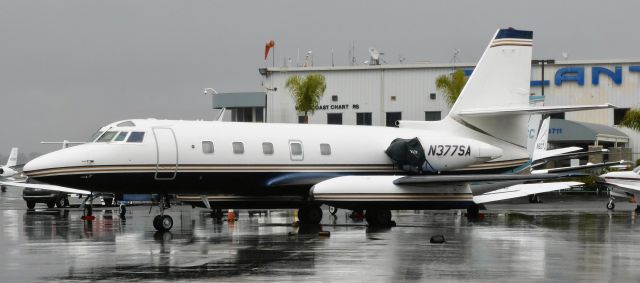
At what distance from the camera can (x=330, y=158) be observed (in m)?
27.8

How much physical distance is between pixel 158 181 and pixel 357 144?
21.0 ft

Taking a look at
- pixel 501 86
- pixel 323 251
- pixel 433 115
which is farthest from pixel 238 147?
pixel 433 115

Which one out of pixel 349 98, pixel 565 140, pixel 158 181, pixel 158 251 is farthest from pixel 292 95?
pixel 158 251

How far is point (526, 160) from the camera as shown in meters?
30.6

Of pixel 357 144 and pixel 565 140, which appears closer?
pixel 357 144

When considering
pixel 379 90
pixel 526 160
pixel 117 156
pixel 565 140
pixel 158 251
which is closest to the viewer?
pixel 158 251

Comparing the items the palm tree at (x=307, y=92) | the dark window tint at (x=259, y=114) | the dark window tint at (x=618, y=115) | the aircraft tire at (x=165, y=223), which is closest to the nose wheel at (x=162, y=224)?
the aircraft tire at (x=165, y=223)

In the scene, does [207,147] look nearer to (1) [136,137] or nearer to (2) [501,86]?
(1) [136,137]

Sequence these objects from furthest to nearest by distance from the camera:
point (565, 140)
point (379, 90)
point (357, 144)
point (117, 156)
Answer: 1. point (379, 90)
2. point (565, 140)
3. point (357, 144)
4. point (117, 156)

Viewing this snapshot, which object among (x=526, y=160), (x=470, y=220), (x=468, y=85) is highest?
(x=468, y=85)

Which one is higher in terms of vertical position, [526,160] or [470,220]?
[526,160]

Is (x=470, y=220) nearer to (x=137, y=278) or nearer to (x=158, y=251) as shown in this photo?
(x=158, y=251)

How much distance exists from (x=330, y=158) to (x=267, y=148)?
2.05 meters

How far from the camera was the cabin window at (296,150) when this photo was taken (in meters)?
27.2
